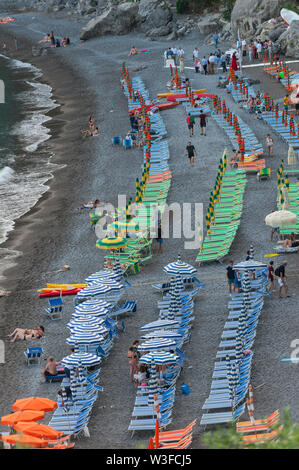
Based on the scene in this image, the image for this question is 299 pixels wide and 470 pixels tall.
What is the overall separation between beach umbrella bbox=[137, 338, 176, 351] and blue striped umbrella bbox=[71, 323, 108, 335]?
1.74 m

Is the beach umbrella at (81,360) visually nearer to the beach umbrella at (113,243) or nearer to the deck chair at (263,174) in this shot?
the beach umbrella at (113,243)

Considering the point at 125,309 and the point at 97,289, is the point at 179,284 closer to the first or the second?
the point at 125,309

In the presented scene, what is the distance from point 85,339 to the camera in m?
26.6

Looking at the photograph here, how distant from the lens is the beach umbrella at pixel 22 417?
22.0m

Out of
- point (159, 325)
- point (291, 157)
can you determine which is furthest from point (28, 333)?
point (291, 157)

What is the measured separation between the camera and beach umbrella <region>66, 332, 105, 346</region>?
87.1 ft

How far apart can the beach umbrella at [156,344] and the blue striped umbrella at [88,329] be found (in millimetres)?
1737

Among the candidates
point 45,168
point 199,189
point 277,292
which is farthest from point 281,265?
point 45,168

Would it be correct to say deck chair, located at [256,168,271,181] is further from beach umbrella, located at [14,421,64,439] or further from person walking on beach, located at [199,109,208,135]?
beach umbrella, located at [14,421,64,439]

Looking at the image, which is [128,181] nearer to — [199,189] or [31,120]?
[199,189]
